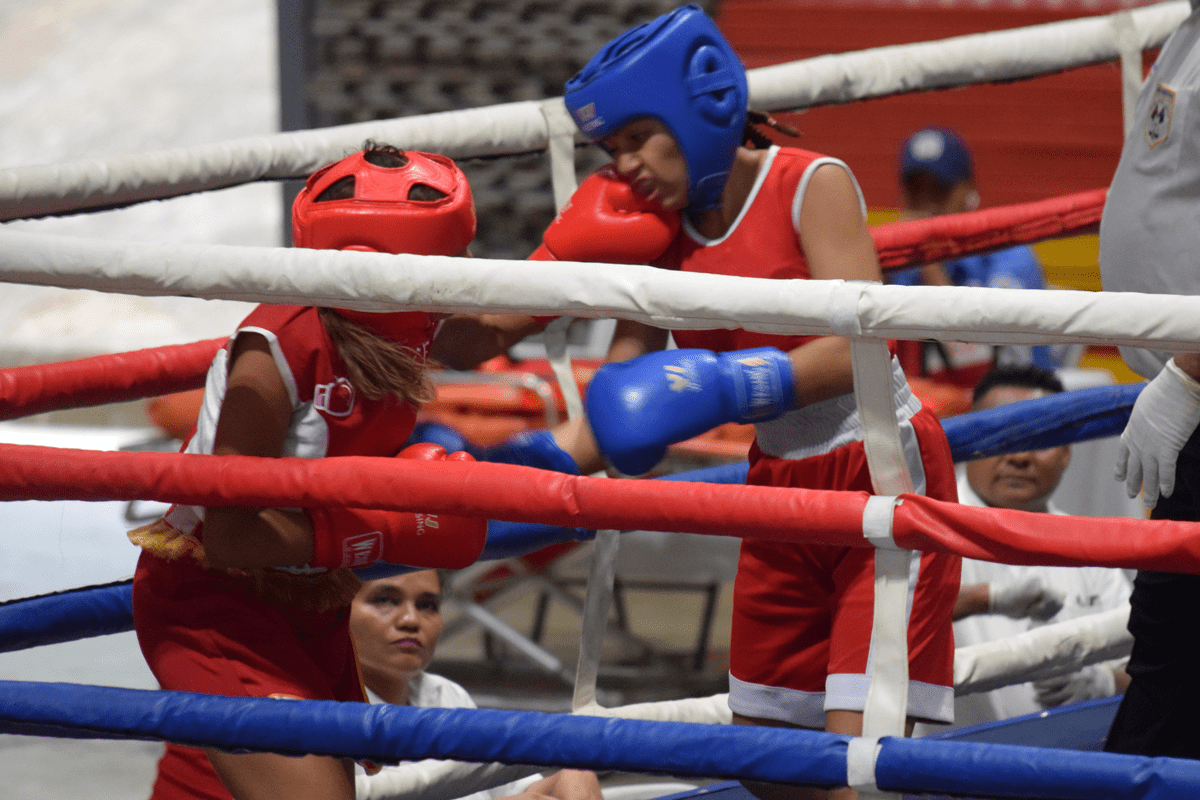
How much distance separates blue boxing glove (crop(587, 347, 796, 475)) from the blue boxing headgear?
0.32 meters

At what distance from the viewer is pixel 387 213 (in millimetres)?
1314

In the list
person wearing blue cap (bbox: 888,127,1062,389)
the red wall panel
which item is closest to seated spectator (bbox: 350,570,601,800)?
person wearing blue cap (bbox: 888,127,1062,389)

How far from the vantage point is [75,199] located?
1.64 meters

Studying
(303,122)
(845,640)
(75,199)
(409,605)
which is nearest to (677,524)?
(845,640)

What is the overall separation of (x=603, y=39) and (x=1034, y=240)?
205 inches

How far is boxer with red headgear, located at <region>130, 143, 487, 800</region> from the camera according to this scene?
4.25ft

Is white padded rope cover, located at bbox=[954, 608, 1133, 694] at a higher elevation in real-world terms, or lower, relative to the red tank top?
lower

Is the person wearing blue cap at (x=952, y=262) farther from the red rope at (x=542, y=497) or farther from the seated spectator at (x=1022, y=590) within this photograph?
the red rope at (x=542, y=497)

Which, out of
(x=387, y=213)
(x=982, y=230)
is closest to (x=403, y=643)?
(x=387, y=213)

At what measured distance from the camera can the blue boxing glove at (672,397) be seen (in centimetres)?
123

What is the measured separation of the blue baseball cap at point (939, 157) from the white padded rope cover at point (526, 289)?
2.94 metres

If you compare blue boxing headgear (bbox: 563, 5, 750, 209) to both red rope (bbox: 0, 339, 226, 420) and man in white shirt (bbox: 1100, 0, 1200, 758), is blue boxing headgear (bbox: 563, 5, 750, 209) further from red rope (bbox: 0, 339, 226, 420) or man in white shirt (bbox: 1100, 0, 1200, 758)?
red rope (bbox: 0, 339, 226, 420)

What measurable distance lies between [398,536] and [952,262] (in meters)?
2.69

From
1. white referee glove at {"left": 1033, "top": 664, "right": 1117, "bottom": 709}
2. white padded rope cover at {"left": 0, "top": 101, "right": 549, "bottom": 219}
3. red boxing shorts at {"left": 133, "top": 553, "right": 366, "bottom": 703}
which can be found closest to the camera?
red boxing shorts at {"left": 133, "top": 553, "right": 366, "bottom": 703}
